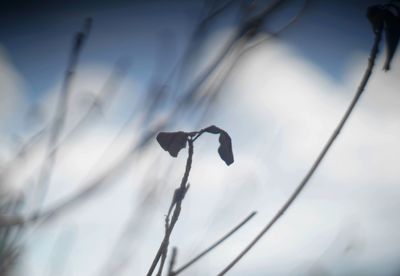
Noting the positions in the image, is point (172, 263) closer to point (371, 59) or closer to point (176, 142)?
point (176, 142)

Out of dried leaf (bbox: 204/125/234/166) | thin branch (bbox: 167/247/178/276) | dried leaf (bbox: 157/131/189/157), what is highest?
dried leaf (bbox: 157/131/189/157)

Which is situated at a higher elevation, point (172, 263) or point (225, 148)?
point (225, 148)

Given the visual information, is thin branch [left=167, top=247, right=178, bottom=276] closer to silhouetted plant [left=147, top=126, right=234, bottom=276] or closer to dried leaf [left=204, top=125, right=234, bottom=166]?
silhouetted plant [left=147, top=126, right=234, bottom=276]

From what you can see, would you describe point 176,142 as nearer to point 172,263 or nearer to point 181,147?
point 181,147

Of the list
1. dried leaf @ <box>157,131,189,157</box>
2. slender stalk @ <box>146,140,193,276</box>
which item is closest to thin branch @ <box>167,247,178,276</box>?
slender stalk @ <box>146,140,193,276</box>

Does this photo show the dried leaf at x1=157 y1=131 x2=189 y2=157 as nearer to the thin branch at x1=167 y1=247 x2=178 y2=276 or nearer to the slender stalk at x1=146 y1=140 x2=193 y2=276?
the slender stalk at x1=146 y1=140 x2=193 y2=276

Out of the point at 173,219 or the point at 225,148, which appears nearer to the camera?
the point at 173,219

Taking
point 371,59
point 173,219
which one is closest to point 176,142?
point 173,219

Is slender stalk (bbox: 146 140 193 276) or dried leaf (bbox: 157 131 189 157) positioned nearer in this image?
slender stalk (bbox: 146 140 193 276)

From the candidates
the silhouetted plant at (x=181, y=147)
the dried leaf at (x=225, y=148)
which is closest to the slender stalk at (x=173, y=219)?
the silhouetted plant at (x=181, y=147)

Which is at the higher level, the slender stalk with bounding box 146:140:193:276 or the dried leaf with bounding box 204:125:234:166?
the dried leaf with bounding box 204:125:234:166

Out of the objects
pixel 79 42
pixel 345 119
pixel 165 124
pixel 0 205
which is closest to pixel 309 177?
pixel 345 119
